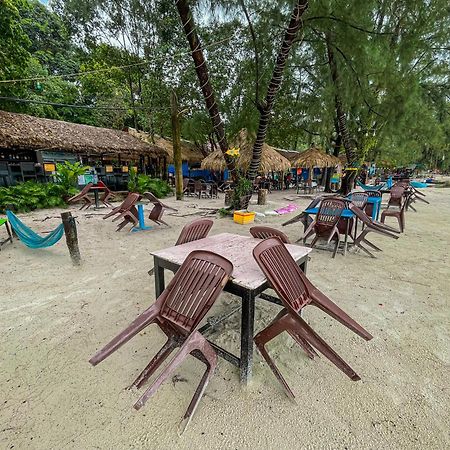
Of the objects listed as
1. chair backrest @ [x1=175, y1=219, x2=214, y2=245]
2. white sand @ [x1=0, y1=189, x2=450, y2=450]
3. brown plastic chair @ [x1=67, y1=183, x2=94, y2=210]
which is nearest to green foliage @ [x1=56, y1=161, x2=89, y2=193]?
brown plastic chair @ [x1=67, y1=183, x2=94, y2=210]

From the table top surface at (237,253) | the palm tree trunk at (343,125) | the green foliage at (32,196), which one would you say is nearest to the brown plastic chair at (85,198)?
the green foliage at (32,196)

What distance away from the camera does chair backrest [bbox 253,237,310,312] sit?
65.1 inches

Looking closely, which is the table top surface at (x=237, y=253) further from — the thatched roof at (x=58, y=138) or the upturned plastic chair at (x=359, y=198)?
the thatched roof at (x=58, y=138)

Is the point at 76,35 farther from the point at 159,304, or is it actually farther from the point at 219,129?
the point at 159,304

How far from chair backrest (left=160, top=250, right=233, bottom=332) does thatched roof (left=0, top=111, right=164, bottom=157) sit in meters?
9.92

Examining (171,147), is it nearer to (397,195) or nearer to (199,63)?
(199,63)

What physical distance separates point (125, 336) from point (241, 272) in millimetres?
872

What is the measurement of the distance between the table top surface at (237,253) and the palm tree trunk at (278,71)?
4.86m

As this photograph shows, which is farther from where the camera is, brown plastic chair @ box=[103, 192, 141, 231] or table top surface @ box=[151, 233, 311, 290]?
brown plastic chair @ box=[103, 192, 141, 231]

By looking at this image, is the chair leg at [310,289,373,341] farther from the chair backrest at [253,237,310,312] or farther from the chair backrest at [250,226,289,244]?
the chair backrest at [250,226,289,244]

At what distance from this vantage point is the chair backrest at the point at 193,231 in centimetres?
269

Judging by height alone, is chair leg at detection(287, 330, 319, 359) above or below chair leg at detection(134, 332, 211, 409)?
below

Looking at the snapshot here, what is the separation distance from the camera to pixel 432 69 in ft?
38.2

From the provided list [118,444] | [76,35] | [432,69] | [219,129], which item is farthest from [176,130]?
[432,69]
